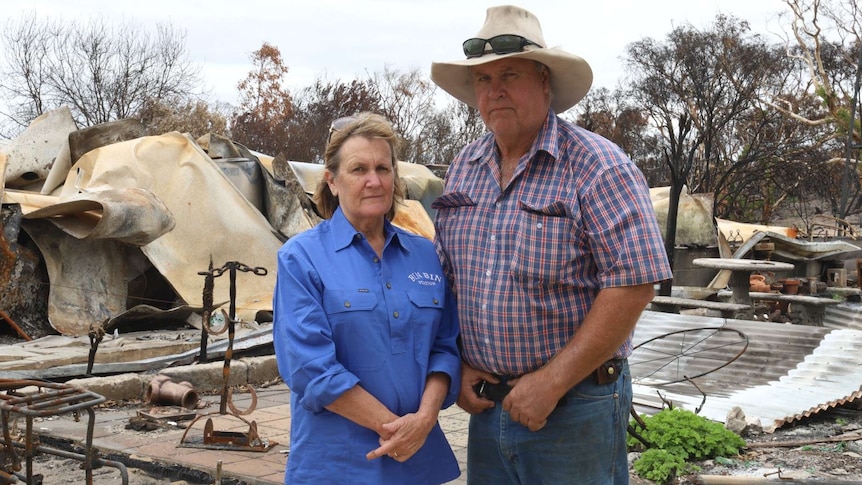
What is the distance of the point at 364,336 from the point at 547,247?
59 cm

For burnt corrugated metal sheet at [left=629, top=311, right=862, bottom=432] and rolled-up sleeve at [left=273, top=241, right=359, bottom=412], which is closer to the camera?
rolled-up sleeve at [left=273, top=241, right=359, bottom=412]

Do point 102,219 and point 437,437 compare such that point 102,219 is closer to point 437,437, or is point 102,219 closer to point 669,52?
point 437,437

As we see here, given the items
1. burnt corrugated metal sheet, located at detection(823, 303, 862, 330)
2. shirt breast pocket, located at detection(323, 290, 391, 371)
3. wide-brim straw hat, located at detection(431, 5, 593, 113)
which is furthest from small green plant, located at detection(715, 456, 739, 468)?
burnt corrugated metal sheet, located at detection(823, 303, 862, 330)

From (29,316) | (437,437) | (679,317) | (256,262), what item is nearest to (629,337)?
(437,437)

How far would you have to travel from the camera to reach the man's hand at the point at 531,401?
251 cm

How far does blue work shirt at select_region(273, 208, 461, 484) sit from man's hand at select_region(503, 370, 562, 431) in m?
0.22

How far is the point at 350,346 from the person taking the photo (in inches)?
101

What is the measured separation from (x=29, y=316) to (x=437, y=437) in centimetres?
725

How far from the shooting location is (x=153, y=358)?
786 centimetres

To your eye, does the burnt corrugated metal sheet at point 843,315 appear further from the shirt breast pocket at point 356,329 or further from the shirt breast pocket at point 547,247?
the shirt breast pocket at point 356,329

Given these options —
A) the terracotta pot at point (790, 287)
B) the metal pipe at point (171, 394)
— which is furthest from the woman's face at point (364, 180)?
the terracotta pot at point (790, 287)

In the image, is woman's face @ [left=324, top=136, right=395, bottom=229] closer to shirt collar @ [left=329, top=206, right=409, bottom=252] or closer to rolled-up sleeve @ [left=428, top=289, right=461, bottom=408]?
shirt collar @ [left=329, top=206, right=409, bottom=252]

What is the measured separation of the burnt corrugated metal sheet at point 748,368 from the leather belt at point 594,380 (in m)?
3.92

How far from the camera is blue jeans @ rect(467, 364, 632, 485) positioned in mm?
2580
